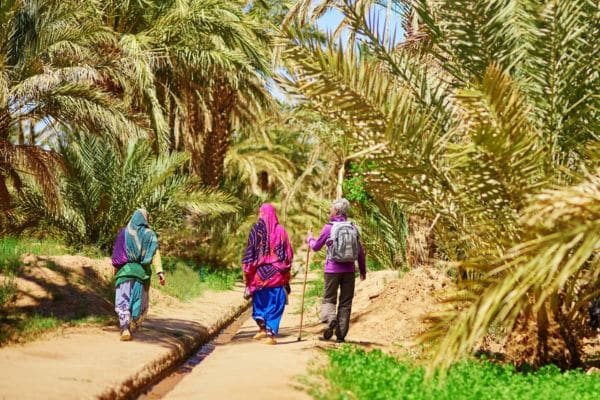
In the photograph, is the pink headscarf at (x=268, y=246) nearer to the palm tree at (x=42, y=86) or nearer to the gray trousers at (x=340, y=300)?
the gray trousers at (x=340, y=300)

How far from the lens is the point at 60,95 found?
1004 cm

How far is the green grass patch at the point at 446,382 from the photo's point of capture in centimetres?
577

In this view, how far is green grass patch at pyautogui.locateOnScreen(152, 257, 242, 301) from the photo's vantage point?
46.7 ft

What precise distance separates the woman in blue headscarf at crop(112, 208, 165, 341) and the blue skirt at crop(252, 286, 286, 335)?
112 cm

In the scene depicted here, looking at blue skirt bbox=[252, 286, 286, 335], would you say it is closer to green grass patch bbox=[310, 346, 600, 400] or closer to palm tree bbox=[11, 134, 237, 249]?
green grass patch bbox=[310, 346, 600, 400]

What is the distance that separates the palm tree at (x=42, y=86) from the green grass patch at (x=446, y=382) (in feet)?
16.0

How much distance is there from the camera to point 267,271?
30.5 ft

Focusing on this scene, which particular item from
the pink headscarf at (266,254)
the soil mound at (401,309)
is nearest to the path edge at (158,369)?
the pink headscarf at (266,254)

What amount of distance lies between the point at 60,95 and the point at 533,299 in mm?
6297

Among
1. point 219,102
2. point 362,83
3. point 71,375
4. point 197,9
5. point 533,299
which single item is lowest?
point 71,375

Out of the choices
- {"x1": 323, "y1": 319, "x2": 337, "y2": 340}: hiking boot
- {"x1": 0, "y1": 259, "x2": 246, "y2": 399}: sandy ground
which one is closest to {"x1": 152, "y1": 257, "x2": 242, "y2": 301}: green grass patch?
{"x1": 0, "y1": 259, "x2": 246, "y2": 399}: sandy ground

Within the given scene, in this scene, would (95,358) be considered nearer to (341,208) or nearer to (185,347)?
(185,347)

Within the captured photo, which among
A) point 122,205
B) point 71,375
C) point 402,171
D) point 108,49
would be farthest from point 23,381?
point 108,49

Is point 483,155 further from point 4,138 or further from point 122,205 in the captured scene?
point 122,205
